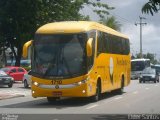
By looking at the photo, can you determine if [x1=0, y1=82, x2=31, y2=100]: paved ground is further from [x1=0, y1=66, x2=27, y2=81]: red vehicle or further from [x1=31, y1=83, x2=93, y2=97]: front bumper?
[x1=31, y1=83, x2=93, y2=97]: front bumper

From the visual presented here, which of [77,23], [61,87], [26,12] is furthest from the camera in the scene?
[26,12]

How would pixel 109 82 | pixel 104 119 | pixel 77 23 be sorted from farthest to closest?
pixel 109 82, pixel 77 23, pixel 104 119

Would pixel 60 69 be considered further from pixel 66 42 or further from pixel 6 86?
pixel 6 86

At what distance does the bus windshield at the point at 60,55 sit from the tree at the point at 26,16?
3211 centimetres

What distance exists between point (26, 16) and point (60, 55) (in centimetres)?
3384

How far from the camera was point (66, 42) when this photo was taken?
23.4m

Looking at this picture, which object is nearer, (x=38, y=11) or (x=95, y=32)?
(x=95, y=32)

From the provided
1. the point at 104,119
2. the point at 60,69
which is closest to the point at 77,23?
the point at 60,69

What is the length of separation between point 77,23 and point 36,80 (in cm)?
330

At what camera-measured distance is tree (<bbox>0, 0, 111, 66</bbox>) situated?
56.2 metres

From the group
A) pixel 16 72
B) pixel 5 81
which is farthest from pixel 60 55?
pixel 16 72

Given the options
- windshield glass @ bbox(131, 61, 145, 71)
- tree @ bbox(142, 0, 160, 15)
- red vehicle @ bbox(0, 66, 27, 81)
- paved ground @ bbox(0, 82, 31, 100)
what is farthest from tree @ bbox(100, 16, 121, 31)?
tree @ bbox(142, 0, 160, 15)

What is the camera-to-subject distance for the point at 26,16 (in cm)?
5644

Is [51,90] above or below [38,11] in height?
below
